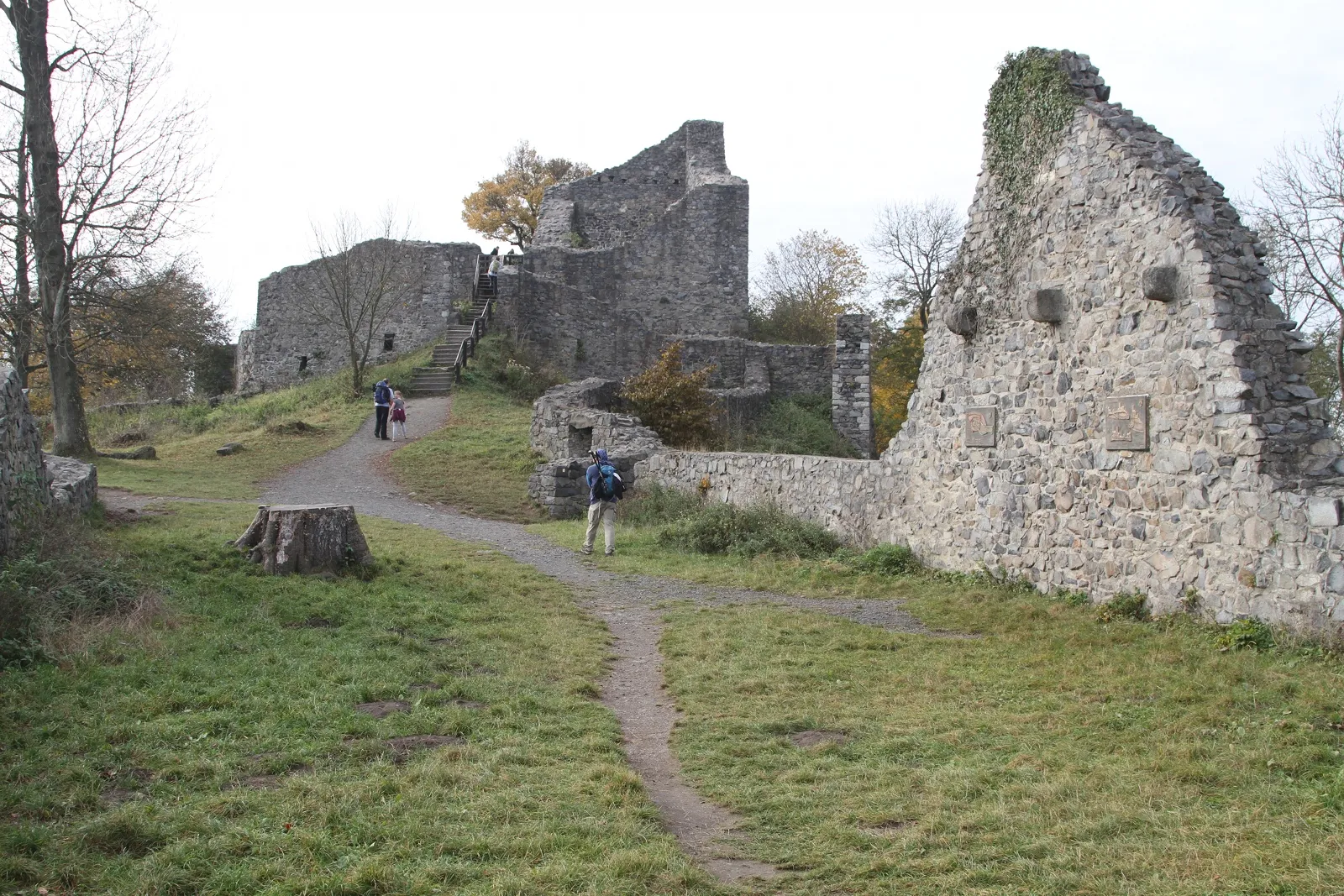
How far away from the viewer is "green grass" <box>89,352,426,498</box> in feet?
56.4

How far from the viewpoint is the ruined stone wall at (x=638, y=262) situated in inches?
1126

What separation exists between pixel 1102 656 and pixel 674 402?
47.2 feet

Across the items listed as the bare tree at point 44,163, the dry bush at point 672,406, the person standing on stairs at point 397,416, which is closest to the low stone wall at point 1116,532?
the dry bush at point 672,406

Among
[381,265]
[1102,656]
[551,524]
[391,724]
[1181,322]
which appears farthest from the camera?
[381,265]

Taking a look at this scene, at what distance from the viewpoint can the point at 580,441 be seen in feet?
62.7

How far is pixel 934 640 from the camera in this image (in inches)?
321

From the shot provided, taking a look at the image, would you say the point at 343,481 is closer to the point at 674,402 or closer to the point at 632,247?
the point at 674,402

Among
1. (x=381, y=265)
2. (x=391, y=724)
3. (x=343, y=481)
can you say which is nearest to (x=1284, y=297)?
(x=343, y=481)

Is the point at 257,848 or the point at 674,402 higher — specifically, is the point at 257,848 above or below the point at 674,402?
below

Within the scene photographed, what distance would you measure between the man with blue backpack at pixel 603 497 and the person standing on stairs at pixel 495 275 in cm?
1603

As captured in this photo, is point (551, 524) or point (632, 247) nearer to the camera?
point (551, 524)

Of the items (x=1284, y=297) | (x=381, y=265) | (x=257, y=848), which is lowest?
(x=257, y=848)

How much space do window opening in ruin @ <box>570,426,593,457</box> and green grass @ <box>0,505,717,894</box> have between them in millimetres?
10360

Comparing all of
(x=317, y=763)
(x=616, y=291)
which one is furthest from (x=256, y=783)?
(x=616, y=291)
